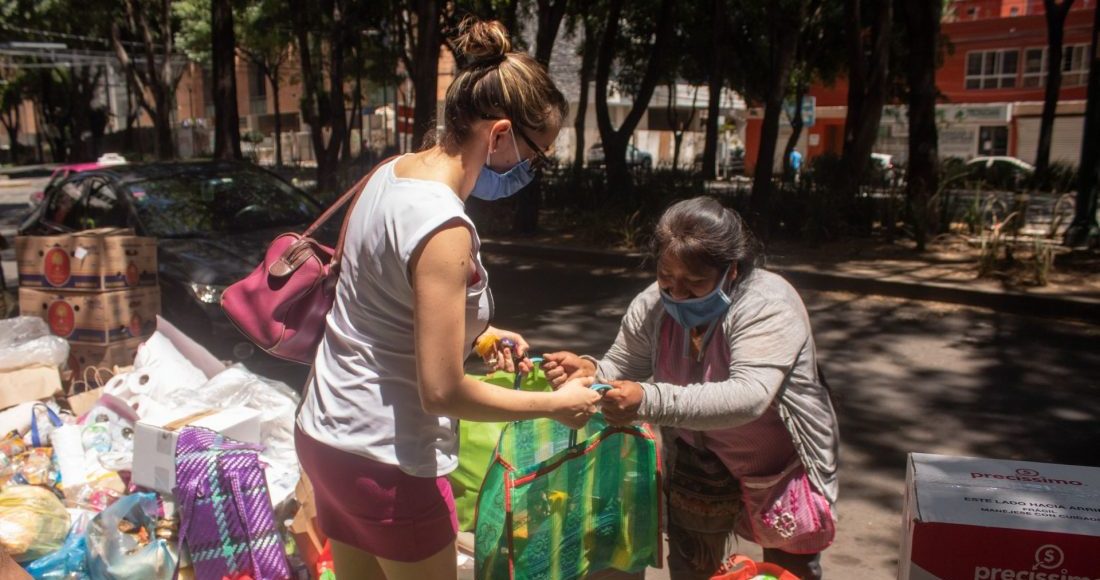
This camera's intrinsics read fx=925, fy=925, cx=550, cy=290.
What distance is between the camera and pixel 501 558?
2.38 m

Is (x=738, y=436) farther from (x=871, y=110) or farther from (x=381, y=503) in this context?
(x=871, y=110)

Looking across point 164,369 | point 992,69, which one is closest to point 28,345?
point 164,369

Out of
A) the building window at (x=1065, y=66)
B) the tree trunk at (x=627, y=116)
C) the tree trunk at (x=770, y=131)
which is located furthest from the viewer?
the building window at (x=1065, y=66)

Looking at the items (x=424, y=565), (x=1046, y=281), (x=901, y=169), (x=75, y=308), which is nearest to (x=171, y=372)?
(x=75, y=308)

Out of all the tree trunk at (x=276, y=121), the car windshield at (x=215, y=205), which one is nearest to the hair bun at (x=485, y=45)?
the car windshield at (x=215, y=205)

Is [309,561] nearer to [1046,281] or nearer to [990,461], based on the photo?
[990,461]

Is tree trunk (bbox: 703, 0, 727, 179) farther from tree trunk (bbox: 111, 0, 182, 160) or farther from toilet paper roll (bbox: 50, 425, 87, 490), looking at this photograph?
toilet paper roll (bbox: 50, 425, 87, 490)

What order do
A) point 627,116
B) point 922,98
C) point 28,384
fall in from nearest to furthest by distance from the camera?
point 28,384, point 922,98, point 627,116

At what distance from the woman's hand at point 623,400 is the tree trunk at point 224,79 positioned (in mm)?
12450

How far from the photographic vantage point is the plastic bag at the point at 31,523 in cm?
321

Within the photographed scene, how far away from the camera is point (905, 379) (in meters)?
6.29

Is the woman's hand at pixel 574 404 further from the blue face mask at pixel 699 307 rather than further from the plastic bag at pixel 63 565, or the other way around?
the plastic bag at pixel 63 565

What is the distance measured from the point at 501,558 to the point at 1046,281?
766cm

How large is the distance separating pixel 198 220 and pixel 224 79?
24.7 feet
